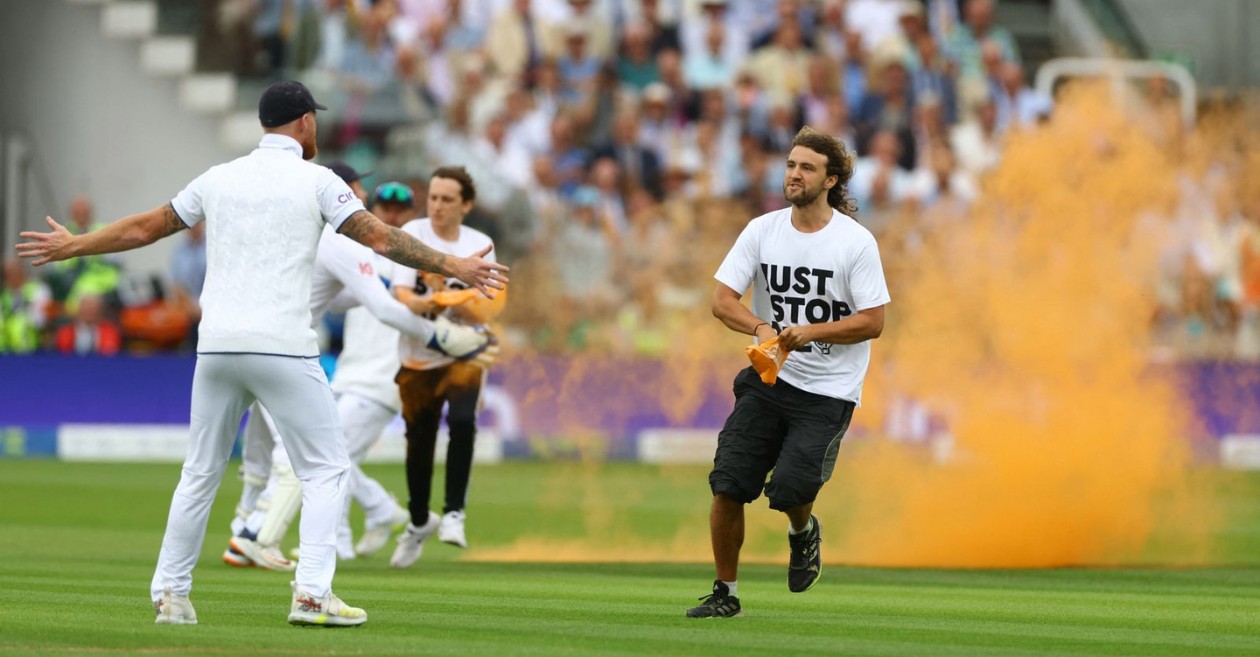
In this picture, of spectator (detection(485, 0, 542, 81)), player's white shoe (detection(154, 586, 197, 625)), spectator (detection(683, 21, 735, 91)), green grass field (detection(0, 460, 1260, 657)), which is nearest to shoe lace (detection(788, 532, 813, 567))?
green grass field (detection(0, 460, 1260, 657))

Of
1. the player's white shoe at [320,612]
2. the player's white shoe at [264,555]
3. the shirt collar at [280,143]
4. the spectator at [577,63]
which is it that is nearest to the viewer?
the player's white shoe at [320,612]

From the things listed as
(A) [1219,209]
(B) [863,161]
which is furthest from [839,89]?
(A) [1219,209]

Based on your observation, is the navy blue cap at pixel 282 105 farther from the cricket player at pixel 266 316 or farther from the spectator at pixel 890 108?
the spectator at pixel 890 108

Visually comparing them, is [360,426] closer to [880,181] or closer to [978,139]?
[880,181]

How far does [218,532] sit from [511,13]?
11240mm

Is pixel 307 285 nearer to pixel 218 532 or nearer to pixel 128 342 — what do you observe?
pixel 218 532

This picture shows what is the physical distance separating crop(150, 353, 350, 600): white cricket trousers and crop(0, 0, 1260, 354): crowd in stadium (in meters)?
13.3

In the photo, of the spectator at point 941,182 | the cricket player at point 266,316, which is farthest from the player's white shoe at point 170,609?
the spectator at point 941,182

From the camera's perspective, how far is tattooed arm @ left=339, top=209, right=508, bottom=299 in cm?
884

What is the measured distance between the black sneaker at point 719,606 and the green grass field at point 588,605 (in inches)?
3.4

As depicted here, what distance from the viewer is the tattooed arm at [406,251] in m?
8.84

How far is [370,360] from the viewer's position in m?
13.8

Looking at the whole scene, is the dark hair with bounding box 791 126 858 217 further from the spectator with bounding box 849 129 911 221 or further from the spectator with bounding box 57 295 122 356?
the spectator with bounding box 57 295 122 356

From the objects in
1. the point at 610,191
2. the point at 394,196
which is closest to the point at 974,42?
the point at 610,191
